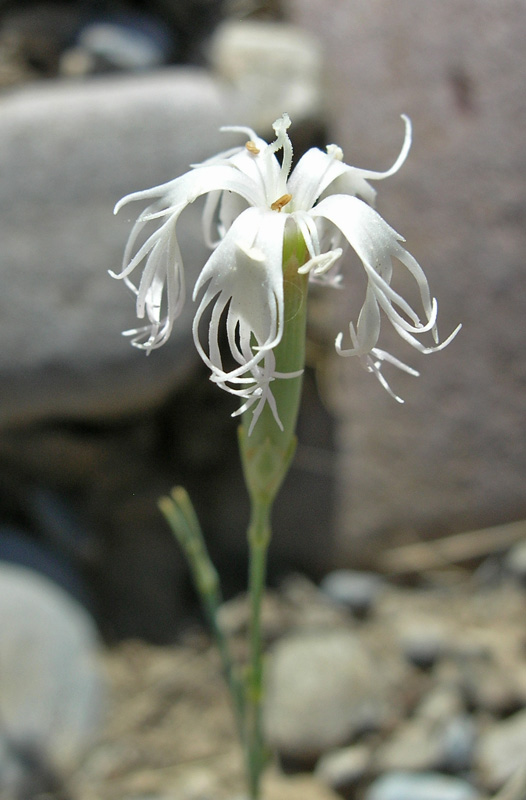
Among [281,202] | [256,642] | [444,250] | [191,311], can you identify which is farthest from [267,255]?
[444,250]

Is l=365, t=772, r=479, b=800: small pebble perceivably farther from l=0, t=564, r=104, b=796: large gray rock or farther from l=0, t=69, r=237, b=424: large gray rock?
l=0, t=69, r=237, b=424: large gray rock

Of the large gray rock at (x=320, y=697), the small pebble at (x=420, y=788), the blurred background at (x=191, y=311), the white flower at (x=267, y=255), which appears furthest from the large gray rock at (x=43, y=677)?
the white flower at (x=267, y=255)

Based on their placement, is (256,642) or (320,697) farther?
(320,697)

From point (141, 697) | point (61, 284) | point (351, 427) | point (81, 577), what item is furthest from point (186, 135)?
point (141, 697)

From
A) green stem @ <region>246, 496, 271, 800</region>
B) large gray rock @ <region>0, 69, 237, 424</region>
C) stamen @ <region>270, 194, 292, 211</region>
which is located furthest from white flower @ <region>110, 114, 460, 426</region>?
large gray rock @ <region>0, 69, 237, 424</region>

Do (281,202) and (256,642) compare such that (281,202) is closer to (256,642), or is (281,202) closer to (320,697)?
(256,642)

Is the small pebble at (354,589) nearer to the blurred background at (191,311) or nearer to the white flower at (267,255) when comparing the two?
the blurred background at (191,311)

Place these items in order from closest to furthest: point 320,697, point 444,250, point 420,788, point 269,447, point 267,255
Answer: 1. point 267,255
2. point 269,447
3. point 420,788
4. point 320,697
5. point 444,250

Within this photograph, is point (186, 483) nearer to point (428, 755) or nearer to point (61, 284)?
point (61, 284)
